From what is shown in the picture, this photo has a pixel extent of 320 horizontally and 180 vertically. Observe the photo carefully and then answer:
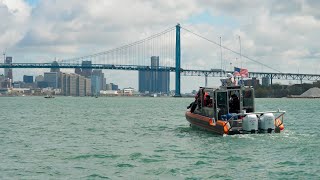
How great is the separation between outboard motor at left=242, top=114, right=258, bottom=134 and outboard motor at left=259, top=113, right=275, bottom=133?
45 cm

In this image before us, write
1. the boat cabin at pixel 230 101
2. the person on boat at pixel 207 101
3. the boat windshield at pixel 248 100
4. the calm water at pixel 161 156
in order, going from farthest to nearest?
the person on boat at pixel 207 101 → the boat windshield at pixel 248 100 → the boat cabin at pixel 230 101 → the calm water at pixel 161 156

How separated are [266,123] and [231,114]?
1.59 meters

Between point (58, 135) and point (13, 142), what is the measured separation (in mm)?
3532

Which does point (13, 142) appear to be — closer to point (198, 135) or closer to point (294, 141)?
point (198, 135)

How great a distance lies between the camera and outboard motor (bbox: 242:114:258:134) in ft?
76.9

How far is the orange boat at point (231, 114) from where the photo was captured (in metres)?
23.9

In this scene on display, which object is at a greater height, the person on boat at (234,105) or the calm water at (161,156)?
the person on boat at (234,105)

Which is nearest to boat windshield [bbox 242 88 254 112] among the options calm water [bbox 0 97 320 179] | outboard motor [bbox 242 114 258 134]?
calm water [bbox 0 97 320 179]

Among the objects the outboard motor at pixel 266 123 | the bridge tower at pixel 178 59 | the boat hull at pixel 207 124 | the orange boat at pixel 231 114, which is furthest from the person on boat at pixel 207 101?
the bridge tower at pixel 178 59

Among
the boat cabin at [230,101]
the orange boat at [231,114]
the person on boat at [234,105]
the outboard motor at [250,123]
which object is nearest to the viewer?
the outboard motor at [250,123]

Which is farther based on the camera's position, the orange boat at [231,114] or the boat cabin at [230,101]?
the boat cabin at [230,101]

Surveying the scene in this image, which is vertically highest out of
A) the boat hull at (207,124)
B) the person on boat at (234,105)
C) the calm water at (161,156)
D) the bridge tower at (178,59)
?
the bridge tower at (178,59)

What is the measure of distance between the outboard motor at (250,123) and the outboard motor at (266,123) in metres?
0.45

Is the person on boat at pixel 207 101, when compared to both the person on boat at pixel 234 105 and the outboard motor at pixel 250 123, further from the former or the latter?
the outboard motor at pixel 250 123
